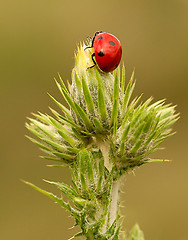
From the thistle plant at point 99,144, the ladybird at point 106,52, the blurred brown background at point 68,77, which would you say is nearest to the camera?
the thistle plant at point 99,144

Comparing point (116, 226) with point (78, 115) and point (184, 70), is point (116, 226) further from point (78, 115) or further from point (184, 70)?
point (184, 70)

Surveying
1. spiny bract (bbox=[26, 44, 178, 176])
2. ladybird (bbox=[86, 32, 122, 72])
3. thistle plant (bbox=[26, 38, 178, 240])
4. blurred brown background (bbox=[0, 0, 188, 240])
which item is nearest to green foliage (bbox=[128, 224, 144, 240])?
thistle plant (bbox=[26, 38, 178, 240])

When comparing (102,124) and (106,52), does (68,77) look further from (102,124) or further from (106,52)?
(102,124)

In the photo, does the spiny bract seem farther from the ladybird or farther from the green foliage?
the green foliage

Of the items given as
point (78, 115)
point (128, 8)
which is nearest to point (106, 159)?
point (78, 115)

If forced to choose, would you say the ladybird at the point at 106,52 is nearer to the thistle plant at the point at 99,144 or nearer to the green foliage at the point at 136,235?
the thistle plant at the point at 99,144

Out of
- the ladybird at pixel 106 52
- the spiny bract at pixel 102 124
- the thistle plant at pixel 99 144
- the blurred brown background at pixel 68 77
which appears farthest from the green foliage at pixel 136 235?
the blurred brown background at pixel 68 77

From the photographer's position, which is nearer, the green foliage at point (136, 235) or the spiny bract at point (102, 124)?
the spiny bract at point (102, 124)
